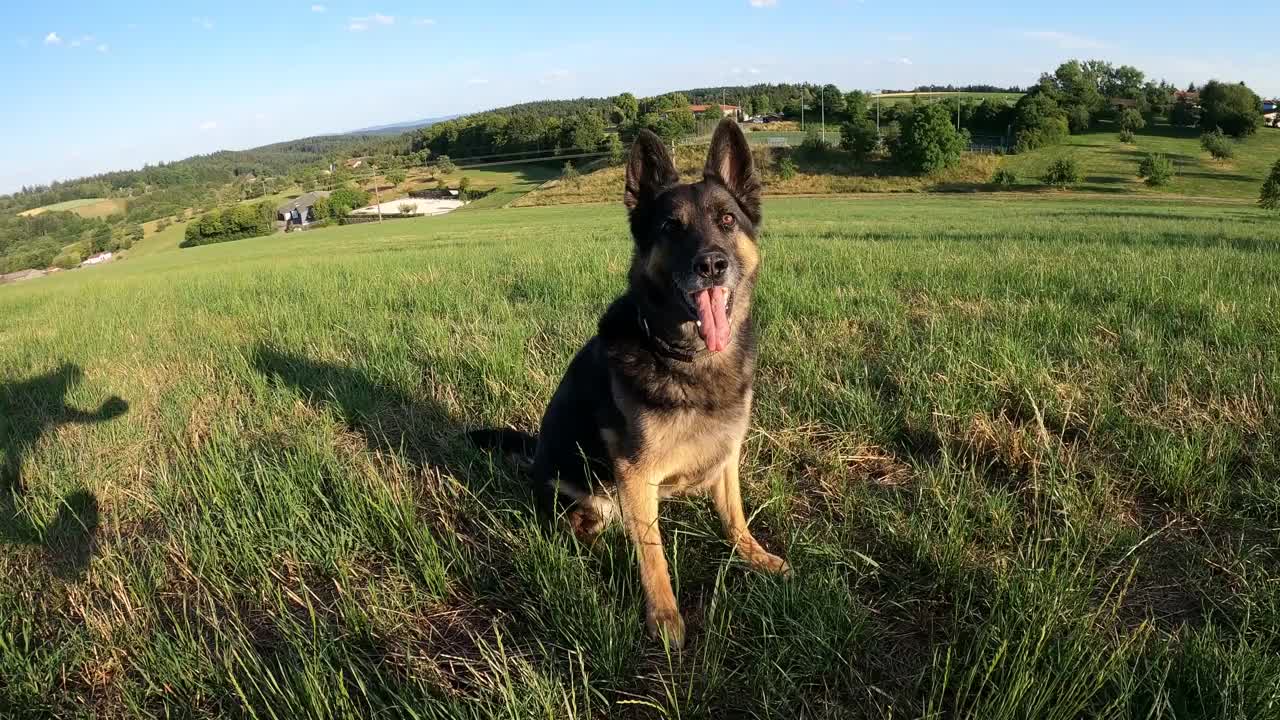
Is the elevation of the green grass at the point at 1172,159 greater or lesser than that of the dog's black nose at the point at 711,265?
greater

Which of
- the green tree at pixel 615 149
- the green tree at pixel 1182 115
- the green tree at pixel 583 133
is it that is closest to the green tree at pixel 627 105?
the green tree at pixel 583 133

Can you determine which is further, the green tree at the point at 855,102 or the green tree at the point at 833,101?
the green tree at the point at 833,101

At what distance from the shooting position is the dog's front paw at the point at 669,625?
236cm

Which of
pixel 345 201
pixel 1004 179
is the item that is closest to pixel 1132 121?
pixel 1004 179

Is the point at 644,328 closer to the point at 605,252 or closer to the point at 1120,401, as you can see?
the point at 1120,401

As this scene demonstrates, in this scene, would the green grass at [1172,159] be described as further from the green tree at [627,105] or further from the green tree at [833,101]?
the green tree at [627,105]

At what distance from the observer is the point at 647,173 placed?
3.52 meters

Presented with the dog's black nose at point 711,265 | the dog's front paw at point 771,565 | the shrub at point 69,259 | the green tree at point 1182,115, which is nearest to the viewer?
the dog's front paw at point 771,565

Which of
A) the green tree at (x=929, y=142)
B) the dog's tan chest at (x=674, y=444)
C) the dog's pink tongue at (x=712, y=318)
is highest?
the green tree at (x=929, y=142)

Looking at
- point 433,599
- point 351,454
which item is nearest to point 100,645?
point 433,599

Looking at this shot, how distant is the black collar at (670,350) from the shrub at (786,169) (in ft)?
253

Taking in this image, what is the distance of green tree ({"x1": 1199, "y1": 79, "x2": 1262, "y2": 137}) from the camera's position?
267ft

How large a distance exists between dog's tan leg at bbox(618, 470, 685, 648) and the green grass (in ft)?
234

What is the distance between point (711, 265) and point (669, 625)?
64.0 inches
